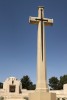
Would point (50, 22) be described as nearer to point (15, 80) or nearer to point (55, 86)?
point (15, 80)

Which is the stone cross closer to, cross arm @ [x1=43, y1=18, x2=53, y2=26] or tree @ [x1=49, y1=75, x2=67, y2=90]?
cross arm @ [x1=43, y1=18, x2=53, y2=26]

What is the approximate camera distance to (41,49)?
40.9 feet

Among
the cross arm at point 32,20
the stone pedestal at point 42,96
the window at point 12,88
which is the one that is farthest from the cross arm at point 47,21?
the window at point 12,88

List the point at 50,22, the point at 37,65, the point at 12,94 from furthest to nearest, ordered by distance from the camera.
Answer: the point at 12,94
the point at 50,22
the point at 37,65

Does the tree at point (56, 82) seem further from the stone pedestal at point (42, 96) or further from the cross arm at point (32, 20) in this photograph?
the stone pedestal at point (42, 96)

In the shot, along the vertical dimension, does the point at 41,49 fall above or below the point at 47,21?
below

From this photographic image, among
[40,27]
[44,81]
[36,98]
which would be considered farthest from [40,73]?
[40,27]

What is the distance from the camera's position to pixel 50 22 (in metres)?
13.3

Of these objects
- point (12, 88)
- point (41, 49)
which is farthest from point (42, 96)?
point (12, 88)

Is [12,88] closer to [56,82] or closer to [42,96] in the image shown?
[56,82]

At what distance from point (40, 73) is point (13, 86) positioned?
113ft

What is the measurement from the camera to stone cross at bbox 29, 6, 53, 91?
39.9 ft

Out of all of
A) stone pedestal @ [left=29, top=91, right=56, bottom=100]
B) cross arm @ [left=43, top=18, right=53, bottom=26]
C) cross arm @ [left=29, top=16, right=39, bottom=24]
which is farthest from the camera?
cross arm @ [left=43, top=18, right=53, bottom=26]

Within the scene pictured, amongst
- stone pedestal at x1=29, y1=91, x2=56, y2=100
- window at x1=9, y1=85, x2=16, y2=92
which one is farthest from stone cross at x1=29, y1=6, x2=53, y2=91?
window at x1=9, y1=85, x2=16, y2=92
